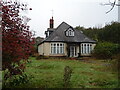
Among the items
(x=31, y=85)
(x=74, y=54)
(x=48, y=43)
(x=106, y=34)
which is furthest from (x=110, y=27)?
(x=31, y=85)

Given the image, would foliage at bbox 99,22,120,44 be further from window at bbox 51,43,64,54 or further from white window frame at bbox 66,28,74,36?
window at bbox 51,43,64,54

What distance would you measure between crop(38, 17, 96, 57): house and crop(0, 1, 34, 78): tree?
2560 cm

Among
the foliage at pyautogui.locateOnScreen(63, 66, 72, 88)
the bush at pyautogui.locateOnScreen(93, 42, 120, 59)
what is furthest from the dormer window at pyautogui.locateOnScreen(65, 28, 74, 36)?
the foliage at pyautogui.locateOnScreen(63, 66, 72, 88)

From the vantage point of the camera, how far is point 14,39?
24.0 feet

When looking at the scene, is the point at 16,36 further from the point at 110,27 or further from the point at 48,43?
the point at 110,27

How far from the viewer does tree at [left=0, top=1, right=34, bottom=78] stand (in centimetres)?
716

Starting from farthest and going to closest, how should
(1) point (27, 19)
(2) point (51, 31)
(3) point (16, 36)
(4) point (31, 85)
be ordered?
(2) point (51, 31), (4) point (31, 85), (1) point (27, 19), (3) point (16, 36)

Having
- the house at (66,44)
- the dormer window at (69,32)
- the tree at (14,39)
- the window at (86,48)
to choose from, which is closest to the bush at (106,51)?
the window at (86,48)

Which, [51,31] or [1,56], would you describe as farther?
[51,31]

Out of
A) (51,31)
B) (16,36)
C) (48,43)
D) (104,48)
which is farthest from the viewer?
(51,31)

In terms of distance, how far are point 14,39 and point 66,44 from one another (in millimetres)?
27357

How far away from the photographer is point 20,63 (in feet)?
26.2

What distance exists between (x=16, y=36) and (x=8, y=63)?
1.02 m

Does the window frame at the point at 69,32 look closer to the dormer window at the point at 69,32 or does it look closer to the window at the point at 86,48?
the dormer window at the point at 69,32
